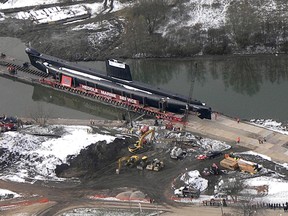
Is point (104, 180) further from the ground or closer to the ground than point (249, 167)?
closer to the ground

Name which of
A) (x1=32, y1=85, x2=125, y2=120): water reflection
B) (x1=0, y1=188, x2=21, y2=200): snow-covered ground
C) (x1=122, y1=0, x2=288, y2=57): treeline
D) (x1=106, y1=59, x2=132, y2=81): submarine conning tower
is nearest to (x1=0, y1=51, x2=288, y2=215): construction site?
(x1=0, y1=188, x2=21, y2=200): snow-covered ground

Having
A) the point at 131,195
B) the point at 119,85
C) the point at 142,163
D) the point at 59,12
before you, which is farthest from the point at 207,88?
the point at 59,12

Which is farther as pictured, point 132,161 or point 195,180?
point 132,161

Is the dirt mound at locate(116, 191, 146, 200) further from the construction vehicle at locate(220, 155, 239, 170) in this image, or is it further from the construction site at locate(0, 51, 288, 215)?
the construction vehicle at locate(220, 155, 239, 170)

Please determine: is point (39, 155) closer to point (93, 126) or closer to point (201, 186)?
point (93, 126)

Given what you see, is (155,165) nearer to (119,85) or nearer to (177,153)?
(177,153)

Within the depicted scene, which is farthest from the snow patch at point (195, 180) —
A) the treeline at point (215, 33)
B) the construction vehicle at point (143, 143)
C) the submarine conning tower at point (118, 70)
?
the treeline at point (215, 33)
